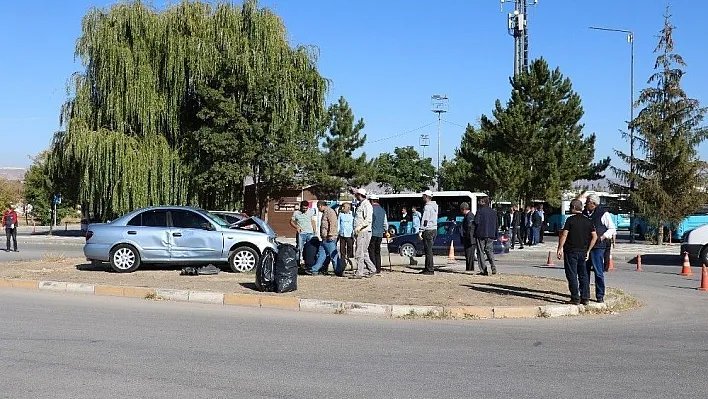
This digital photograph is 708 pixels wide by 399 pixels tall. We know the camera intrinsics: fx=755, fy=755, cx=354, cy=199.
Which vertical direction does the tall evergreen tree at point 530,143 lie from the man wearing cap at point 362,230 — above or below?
above

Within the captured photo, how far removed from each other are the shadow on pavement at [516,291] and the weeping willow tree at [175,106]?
1992cm

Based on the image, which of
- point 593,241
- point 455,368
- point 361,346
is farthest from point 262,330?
point 593,241

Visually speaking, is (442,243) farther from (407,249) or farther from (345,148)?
(345,148)

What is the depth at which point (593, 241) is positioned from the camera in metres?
11.6

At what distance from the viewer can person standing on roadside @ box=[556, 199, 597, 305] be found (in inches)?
454

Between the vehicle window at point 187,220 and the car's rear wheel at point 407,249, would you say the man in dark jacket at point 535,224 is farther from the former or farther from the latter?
the vehicle window at point 187,220

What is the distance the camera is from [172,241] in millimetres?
16578

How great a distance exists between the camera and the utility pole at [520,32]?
5266 centimetres

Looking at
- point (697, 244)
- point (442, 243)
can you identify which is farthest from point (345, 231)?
point (697, 244)

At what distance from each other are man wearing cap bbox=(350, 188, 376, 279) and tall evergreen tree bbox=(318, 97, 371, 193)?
31.8 meters

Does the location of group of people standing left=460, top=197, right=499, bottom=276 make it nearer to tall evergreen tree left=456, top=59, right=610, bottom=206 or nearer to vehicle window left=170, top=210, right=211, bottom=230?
vehicle window left=170, top=210, right=211, bottom=230

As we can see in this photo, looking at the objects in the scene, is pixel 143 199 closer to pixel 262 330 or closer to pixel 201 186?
pixel 201 186

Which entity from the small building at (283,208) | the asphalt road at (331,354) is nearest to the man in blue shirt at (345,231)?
the asphalt road at (331,354)

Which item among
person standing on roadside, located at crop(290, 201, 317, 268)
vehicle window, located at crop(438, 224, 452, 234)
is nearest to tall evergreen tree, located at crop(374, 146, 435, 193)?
vehicle window, located at crop(438, 224, 452, 234)
